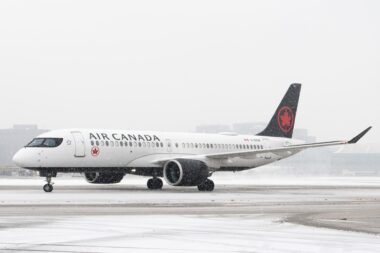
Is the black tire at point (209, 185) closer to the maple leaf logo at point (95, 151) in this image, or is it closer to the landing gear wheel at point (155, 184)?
the landing gear wheel at point (155, 184)

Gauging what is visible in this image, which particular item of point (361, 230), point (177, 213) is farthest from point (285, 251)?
point (177, 213)

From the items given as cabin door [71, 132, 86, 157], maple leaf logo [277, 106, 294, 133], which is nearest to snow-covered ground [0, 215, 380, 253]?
cabin door [71, 132, 86, 157]

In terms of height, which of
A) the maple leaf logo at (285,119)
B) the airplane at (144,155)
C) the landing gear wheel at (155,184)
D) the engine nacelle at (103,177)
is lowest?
the landing gear wheel at (155,184)

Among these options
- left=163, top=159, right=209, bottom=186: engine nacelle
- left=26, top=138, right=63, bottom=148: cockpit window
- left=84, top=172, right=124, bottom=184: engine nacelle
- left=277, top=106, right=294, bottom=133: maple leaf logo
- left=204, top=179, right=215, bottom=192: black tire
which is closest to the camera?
left=26, top=138, right=63, bottom=148: cockpit window

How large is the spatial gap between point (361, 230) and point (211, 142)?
3003 centimetres

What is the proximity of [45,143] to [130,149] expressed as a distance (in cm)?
510

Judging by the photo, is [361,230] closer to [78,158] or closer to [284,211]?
[284,211]

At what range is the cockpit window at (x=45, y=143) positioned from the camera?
3572 centimetres

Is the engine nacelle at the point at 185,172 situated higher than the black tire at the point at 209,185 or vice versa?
the engine nacelle at the point at 185,172

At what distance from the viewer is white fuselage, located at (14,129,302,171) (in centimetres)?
3572

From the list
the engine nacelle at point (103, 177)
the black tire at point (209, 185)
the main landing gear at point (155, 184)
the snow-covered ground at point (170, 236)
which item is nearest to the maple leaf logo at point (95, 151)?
the engine nacelle at point (103, 177)

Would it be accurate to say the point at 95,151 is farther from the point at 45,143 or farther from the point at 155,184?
the point at 155,184

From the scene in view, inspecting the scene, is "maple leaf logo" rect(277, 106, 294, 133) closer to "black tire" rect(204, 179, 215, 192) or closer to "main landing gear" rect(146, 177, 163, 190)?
"main landing gear" rect(146, 177, 163, 190)

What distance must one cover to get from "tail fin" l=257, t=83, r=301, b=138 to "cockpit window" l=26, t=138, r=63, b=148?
17096 mm
